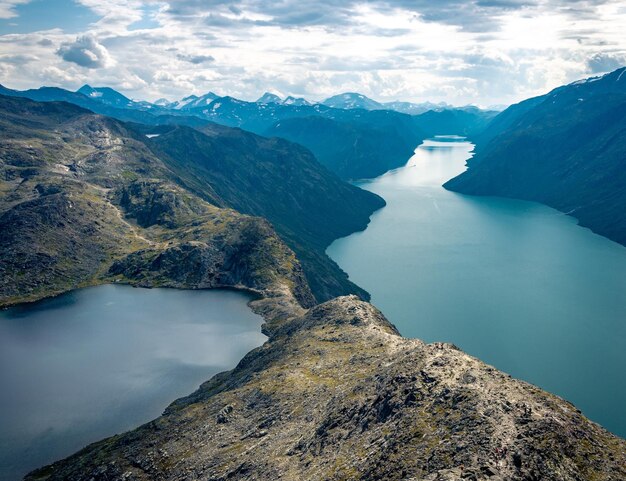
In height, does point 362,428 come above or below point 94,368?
above

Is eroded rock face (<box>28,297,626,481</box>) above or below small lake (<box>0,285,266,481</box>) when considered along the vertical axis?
above

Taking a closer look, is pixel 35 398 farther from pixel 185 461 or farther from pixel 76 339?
pixel 185 461

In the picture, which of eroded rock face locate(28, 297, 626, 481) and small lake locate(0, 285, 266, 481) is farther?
small lake locate(0, 285, 266, 481)

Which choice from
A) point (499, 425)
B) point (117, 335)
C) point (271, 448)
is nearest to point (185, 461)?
point (271, 448)

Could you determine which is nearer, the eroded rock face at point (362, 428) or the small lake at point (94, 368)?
the eroded rock face at point (362, 428)
